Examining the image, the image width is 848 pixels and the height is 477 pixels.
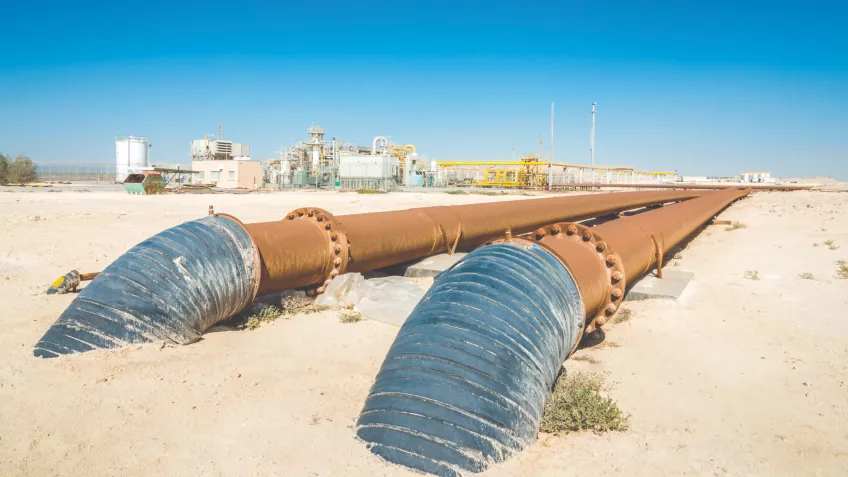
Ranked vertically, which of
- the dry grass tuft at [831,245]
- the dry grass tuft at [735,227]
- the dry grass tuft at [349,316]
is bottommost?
the dry grass tuft at [349,316]

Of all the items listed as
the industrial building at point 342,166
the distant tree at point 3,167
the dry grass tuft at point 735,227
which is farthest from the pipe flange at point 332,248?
the distant tree at point 3,167

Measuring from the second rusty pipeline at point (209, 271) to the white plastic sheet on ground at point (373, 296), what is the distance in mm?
122

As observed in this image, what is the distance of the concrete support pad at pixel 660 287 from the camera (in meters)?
5.82

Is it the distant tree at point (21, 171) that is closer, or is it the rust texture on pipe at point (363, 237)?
the rust texture on pipe at point (363, 237)

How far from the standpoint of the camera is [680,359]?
4.30m

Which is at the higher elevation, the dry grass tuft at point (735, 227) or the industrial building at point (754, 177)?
the industrial building at point (754, 177)

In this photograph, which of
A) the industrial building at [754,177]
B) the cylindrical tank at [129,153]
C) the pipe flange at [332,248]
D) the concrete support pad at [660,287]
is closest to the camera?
the pipe flange at [332,248]

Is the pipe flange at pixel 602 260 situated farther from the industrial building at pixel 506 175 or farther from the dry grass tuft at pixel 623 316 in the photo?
the industrial building at pixel 506 175

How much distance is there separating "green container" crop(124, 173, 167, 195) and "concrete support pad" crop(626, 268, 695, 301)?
23.8 meters

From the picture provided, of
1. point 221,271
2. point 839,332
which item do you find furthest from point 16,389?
point 839,332

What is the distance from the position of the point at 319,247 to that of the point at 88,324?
2141 mm

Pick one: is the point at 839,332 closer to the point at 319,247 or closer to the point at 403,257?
the point at 403,257

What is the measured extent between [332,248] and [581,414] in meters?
3.29

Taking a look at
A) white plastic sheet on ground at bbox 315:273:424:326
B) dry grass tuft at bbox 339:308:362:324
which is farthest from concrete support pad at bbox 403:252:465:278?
dry grass tuft at bbox 339:308:362:324
